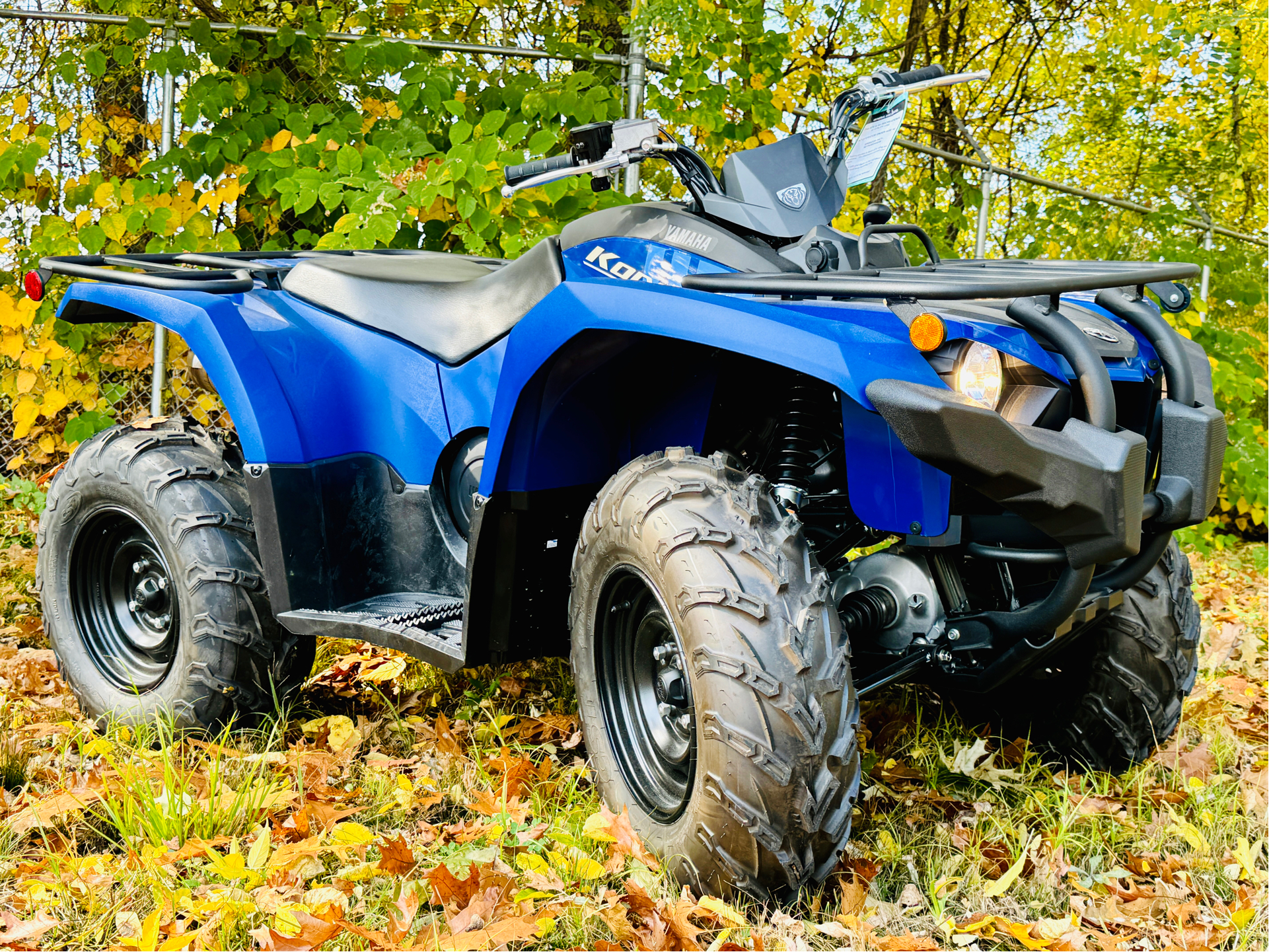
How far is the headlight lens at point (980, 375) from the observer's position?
189 centimetres

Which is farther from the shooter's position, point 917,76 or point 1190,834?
point 917,76

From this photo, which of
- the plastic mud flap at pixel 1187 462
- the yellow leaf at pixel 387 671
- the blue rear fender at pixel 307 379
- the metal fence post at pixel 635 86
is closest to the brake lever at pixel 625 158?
the blue rear fender at pixel 307 379

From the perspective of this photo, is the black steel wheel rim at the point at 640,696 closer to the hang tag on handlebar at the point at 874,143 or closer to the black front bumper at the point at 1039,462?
the black front bumper at the point at 1039,462

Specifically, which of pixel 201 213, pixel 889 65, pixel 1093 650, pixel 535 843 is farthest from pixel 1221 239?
pixel 535 843

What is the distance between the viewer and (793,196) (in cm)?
259

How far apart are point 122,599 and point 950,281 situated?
2.53 meters

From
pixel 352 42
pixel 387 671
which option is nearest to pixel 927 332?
pixel 387 671

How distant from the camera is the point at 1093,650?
2795 millimetres

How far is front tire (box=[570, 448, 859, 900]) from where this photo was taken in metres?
1.91

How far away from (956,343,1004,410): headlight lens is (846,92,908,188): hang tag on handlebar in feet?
3.15

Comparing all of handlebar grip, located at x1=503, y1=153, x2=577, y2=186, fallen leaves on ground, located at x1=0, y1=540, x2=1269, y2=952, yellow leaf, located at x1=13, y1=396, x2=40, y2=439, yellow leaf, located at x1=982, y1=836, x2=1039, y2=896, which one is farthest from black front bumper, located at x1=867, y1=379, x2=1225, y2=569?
yellow leaf, located at x1=13, y1=396, x2=40, y2=439

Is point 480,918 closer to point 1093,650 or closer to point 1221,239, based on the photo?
point 1093,650

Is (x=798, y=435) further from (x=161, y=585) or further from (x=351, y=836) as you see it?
(x=161, y=585)

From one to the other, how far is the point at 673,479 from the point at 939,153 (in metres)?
4.92
